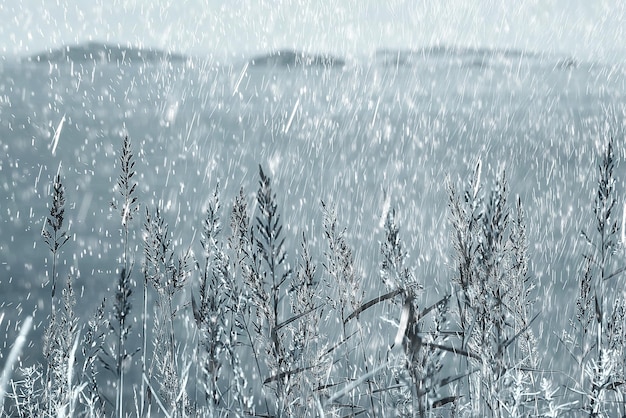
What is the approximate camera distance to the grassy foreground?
126 cm

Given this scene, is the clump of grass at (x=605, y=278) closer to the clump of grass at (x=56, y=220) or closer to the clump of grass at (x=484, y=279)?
the clump of grass at (x=484, y=279)

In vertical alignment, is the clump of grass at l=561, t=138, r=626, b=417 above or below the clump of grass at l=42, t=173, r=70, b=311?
below

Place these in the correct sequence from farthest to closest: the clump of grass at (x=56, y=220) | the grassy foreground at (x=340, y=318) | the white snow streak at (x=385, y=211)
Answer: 1. the clump of grass at (x=56, y=220)
2. the white snow streak at (x=385, y=211)
3. the grassy foreground at (x=340, y=318)

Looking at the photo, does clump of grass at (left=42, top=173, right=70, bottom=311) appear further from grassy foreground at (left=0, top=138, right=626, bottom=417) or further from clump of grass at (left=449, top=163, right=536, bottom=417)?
clump of grass at (left=449, top=163, right=536, bottom=417)

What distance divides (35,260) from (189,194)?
907 cm

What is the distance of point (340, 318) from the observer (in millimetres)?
1864

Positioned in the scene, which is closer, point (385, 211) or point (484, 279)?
point (484, 279)

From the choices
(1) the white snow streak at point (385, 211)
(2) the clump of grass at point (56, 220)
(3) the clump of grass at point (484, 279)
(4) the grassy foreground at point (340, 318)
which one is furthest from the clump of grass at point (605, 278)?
(2) the clump of grass at point (56, 220)

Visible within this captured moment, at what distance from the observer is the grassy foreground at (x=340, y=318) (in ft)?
4.12

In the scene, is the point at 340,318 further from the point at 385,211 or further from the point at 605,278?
the point at 605,278

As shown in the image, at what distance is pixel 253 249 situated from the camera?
146 centimetres

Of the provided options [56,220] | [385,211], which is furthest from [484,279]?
[56,220]

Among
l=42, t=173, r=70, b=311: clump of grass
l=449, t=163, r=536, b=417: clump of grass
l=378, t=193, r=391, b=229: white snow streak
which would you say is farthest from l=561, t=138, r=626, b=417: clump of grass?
l=42, t=173, r=70, b=311: clump of grass

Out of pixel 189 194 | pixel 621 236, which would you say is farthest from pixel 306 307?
pixel 189 194
